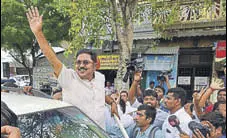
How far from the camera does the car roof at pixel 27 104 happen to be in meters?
2.26

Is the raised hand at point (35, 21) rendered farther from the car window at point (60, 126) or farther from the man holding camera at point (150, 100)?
the man holding camera at point (150, 100)

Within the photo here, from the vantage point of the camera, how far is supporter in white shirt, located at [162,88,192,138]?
2.65 meters

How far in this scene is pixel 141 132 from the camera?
2.89m

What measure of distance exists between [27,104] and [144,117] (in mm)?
1039

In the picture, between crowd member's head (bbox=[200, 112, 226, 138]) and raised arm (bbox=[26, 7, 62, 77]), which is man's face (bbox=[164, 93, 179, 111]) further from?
raised arm (bbox=[26, 7, 62, 77])

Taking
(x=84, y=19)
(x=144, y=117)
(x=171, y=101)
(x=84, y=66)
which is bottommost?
(x=144, y=117)

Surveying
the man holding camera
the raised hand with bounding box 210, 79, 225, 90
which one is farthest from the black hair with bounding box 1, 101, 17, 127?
the raised hand with bounding box 210, 79, 225, 90

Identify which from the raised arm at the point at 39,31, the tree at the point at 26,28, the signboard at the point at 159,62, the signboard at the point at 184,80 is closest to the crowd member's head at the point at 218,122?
the raised arm at the point at 39,31

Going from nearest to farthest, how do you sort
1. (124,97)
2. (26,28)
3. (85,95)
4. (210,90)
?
(85,95) < (210,90) < (124,97) < (26,28)

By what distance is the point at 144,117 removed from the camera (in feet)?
9.39

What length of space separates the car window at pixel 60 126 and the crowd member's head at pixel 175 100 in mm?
855

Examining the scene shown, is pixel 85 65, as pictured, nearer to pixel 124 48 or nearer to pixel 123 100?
pixel 123 100

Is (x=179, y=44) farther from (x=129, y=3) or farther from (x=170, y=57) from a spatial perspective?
(x=129, y=3)

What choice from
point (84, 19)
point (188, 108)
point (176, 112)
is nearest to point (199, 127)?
point (176, 112)
